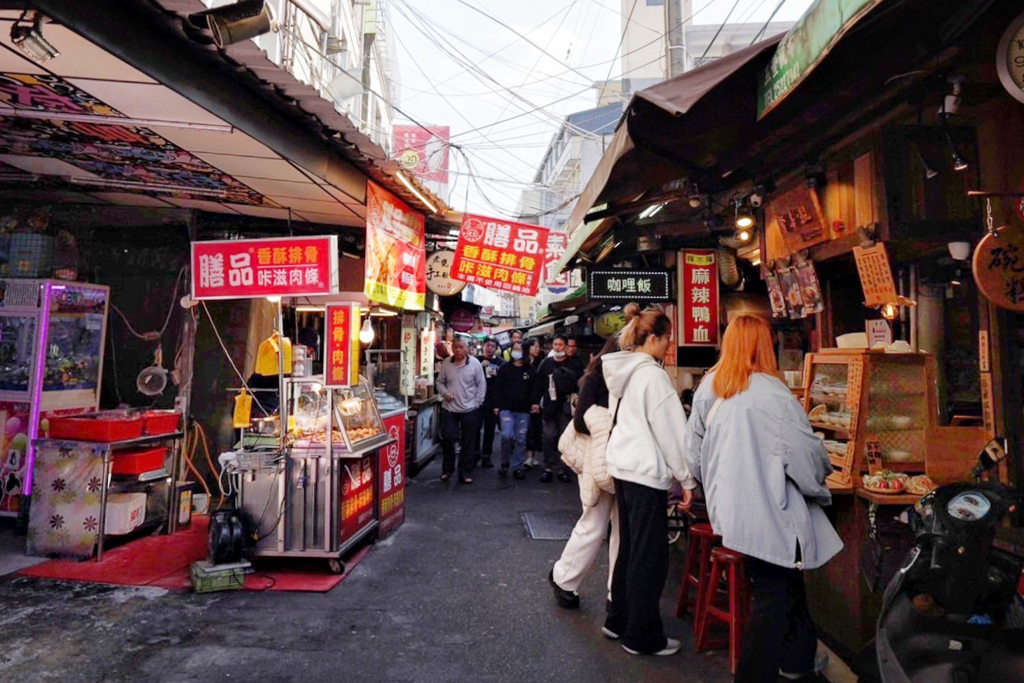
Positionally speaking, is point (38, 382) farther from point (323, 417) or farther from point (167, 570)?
point (323, 417)

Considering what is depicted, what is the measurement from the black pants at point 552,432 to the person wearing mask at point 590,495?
16.7 ft

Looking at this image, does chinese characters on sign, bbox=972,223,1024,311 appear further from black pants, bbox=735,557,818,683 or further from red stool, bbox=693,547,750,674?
red stool, bbox=693,547,750,674

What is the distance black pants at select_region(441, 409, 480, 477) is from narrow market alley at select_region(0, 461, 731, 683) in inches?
141

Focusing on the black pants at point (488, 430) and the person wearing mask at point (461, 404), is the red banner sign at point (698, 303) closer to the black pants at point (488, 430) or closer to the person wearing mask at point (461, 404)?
the person wearing mask at point (461, 404)

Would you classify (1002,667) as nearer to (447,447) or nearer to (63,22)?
(63,22)

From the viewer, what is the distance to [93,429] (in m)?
5.86

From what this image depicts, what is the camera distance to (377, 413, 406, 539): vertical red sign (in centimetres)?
650

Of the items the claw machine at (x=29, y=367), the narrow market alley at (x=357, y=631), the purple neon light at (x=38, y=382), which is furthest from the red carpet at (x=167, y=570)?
the claw machine at (x=29, y=367)

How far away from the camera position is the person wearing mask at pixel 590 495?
441 centimetres

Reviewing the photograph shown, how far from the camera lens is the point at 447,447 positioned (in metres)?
9.85

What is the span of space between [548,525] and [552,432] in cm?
295

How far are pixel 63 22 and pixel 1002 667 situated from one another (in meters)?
5.55

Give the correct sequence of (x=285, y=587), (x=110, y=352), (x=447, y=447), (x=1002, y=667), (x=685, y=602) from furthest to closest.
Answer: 1. (x=447, y=447)
2. (x=110, y=352)
3. (x=285, y=587)
4. (x=685, y=602)
5. (x=1002, y=667)

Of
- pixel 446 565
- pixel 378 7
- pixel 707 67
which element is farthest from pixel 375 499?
pixel 378 7
